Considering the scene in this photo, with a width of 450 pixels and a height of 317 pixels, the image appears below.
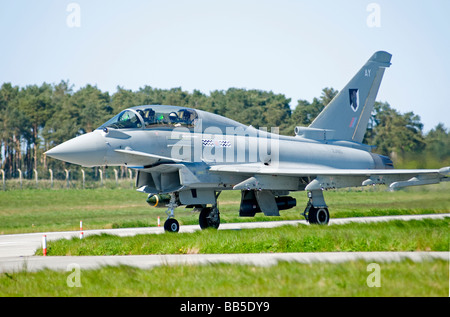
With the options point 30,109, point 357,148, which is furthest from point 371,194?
point 30,109

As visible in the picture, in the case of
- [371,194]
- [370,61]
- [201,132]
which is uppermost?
[370,61]

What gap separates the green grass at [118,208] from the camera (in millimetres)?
24719

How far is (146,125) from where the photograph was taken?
1700 cm

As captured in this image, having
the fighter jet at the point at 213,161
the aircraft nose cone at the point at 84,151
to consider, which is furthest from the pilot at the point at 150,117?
the aircraft nose cone at the point at 84,151

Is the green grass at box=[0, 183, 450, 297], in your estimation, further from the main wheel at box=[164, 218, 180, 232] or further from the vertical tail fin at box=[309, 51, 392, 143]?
the vertical tail fin at box=[309, 51, 392, 143]

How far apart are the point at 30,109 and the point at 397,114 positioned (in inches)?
1644

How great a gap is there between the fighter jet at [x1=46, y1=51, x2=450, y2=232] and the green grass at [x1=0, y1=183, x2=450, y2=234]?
3.50 m

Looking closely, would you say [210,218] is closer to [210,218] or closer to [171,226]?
[210,218]

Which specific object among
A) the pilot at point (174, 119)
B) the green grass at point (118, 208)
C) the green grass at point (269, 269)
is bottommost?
the green grass at point (118, 208)

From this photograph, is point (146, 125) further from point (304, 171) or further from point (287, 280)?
point (287, 280)

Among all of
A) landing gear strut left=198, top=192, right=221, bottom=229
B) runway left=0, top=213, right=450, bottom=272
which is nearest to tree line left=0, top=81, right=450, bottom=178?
landing gear strut left=198, top=192, right=221, bottom=229

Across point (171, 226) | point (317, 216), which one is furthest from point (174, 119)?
point (317, 216)

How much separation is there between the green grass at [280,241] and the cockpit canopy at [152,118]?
3238 mm

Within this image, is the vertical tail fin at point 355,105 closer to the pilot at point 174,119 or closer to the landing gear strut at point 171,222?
the pilot at point 174,119
